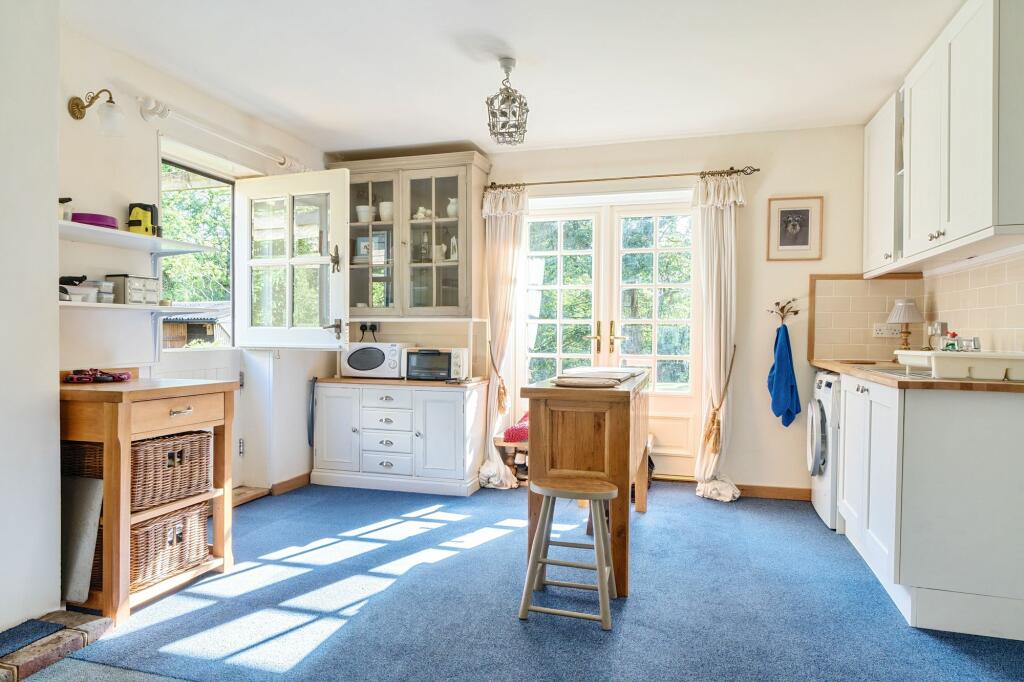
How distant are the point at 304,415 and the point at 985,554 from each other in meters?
4.01

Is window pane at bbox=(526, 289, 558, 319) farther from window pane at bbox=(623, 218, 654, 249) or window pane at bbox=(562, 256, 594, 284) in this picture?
window pane at bbox=(623, 218, 654, 249)

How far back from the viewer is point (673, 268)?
4758 millimetres

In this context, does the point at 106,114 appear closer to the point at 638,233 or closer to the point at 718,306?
the point at 638,233

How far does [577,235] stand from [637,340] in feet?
3.12

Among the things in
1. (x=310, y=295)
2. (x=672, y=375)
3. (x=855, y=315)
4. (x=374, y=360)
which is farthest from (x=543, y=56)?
(x=855, y=315)

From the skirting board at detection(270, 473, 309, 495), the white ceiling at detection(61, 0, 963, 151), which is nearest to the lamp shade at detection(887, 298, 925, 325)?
the white ceiling at detection(61, 0, 963, 151)

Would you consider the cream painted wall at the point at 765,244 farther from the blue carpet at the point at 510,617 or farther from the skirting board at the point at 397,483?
the skirting board at the point at 397,483

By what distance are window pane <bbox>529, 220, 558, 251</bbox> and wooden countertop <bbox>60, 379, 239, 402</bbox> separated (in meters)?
2.87

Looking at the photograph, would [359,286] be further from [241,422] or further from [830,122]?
[830,122]

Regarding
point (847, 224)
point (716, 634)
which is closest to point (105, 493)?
point (716, 634)

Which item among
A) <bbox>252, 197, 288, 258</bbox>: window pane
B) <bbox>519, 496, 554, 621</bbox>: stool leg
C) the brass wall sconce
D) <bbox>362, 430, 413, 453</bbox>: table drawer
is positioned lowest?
<bbox>519, 496, 554, 621</bbox>: stool leg

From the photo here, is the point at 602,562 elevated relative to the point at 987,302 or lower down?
lower down

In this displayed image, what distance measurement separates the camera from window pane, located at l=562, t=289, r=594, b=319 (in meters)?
4.93

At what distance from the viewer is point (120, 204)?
315cm
